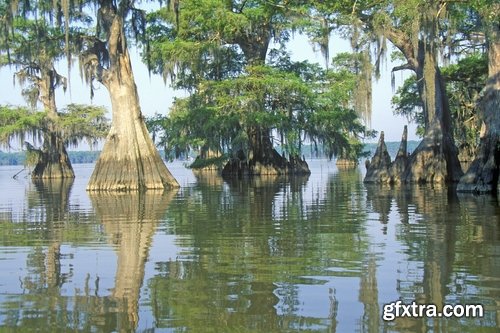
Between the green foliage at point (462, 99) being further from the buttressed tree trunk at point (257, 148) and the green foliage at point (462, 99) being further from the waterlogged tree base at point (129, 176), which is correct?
the waterlogged tree base at point (129, 176)

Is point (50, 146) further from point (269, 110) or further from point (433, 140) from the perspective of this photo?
point (433, 140)

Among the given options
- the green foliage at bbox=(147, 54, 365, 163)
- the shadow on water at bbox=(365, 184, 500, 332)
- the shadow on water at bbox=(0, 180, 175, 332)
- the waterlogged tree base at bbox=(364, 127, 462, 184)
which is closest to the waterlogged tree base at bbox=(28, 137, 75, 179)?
the green foliage at bbox=(147, 54, 365, 163)

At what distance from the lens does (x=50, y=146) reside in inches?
1567

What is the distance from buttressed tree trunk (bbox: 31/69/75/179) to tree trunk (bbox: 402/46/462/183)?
79.0 feet

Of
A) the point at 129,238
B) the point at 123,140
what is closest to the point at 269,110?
the point at 123,140

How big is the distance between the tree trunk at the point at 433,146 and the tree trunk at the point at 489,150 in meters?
3.74

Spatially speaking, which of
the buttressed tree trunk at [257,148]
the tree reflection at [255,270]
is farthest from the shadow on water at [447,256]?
the buttressed tree trunk at [257,148]

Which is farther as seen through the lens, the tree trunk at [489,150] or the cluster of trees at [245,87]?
the cluster of trees at [245,87]

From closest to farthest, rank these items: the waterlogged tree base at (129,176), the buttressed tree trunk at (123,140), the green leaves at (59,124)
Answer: the waterlogged tree base at (129,176) → the buttressed tree trunk at (123,140) → the green leaves at (59,124)

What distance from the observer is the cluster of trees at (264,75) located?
681 inches

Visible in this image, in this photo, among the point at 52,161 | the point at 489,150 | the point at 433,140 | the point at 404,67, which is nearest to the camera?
the point at 489,150

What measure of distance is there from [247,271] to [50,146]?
3584cm

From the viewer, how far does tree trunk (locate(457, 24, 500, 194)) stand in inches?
593

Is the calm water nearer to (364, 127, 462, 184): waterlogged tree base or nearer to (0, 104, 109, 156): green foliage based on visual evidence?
(364, 127, 462, 184): waterlogged tree base
